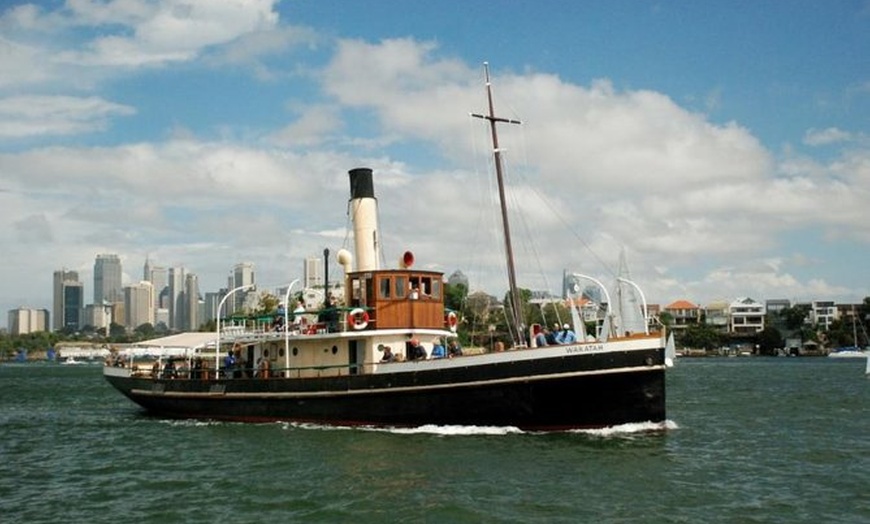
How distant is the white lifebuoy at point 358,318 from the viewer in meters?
28.5

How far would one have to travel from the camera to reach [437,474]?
1991cm

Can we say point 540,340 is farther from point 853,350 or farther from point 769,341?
point 769,341

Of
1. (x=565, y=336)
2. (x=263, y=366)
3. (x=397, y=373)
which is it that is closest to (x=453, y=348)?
(x=397, y=373)

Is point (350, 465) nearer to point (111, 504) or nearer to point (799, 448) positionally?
point (111, 504)

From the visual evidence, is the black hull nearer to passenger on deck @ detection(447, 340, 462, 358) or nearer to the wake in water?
the wake in water

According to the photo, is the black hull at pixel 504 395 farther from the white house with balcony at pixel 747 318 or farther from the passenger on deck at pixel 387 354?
the white house with balcony at pixel 747 318

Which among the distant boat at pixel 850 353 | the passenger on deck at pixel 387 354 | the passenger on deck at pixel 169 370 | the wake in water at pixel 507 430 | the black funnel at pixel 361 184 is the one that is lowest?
the distant boat at pixel 850 353

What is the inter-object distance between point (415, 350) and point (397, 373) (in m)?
1.36

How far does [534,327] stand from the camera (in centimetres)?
2700

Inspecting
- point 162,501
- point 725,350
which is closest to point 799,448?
point 162,501

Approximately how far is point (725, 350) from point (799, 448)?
14530 centimetres

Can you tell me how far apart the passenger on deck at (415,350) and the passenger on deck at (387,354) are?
50 cm

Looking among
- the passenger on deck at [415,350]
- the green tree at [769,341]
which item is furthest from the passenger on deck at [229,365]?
the green tree at [769,341]

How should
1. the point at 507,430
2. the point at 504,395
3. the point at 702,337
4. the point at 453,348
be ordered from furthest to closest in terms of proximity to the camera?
the point at 702,337 → the point at 453,348 → the point at 507,430 → the point at 504,395
